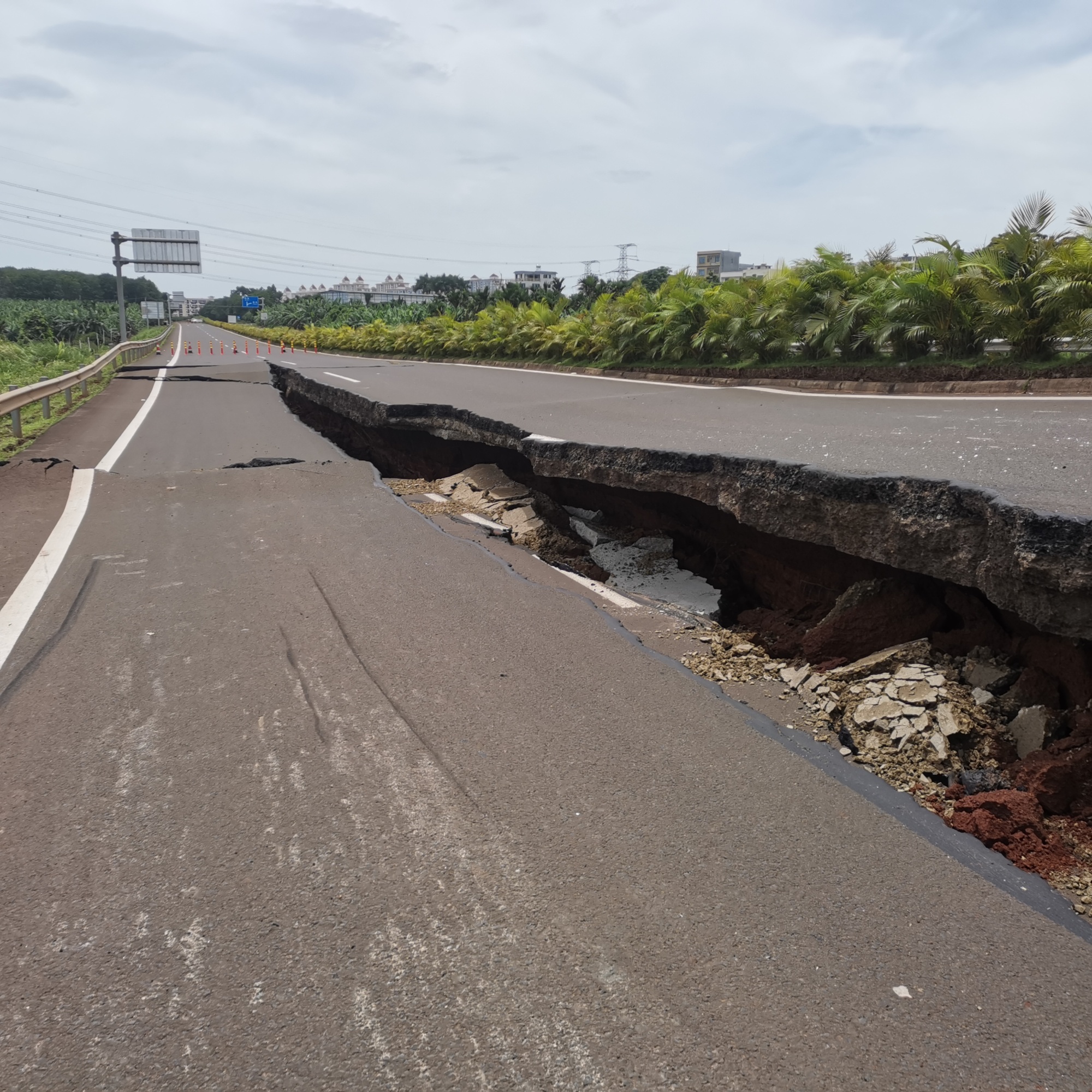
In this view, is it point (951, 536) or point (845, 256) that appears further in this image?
point (845, 256)

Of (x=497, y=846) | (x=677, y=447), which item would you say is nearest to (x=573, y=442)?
(x=677, y=447)

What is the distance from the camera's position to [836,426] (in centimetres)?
842

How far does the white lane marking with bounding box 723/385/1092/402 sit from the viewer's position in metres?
11.4

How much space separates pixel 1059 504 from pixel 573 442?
4.48 metres

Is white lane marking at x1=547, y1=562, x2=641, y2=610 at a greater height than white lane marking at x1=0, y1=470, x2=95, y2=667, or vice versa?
white lane marking at x1=0, y1=470, x2=95, y2=667

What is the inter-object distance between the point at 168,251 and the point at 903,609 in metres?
64.1

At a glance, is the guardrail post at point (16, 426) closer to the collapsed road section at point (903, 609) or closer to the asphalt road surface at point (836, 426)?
the asphalt road surface at point (836, 426)

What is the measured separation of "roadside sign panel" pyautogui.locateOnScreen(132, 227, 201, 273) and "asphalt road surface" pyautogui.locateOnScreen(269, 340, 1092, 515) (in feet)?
157

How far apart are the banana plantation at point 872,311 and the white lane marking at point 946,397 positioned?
5.01ft

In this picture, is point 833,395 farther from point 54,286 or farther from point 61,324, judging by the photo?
point 54,286

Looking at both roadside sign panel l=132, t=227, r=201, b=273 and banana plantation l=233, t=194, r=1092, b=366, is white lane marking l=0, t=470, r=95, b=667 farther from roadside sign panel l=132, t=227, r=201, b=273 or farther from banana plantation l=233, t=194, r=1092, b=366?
roadside sign panel l=132, t=227, r=201, b=273

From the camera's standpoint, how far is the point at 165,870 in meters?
2.82

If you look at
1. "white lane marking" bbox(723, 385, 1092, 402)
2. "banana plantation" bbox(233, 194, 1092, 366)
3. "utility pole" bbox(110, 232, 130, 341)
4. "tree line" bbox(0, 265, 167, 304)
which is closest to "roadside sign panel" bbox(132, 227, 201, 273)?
"utility pole" bbox(110, 232, 130, 341)

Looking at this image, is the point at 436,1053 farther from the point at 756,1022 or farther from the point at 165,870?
the point at 165,870
